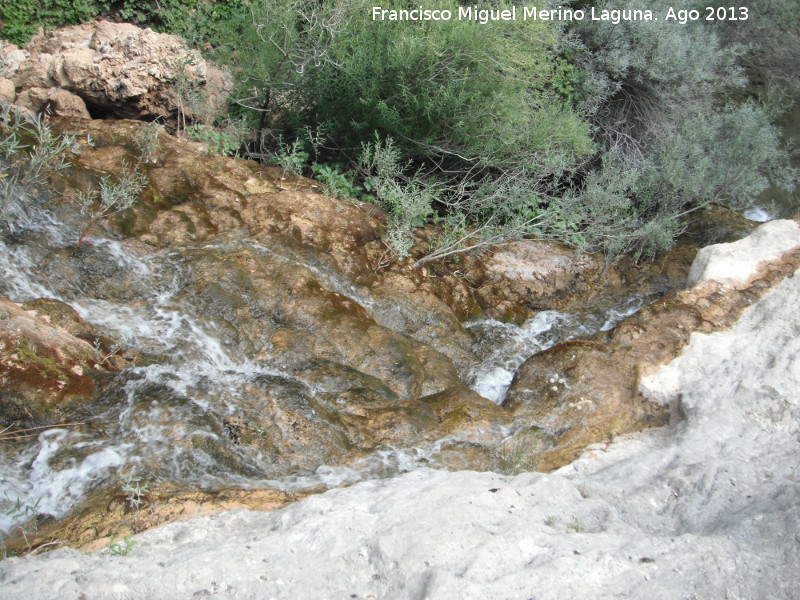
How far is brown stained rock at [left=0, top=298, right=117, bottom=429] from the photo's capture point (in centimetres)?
356

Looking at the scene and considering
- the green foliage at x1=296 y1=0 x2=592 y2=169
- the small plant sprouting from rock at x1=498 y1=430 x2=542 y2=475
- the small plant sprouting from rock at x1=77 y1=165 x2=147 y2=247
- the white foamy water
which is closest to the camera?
the small plant sprouting from rock at x1=498 y1=430 x2=542 y2=475

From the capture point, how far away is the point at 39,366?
3.74 metres

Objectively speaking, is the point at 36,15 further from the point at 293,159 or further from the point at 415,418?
the point at 415,418

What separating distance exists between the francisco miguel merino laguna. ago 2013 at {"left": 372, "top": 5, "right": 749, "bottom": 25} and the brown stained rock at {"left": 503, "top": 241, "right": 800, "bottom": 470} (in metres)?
3.04

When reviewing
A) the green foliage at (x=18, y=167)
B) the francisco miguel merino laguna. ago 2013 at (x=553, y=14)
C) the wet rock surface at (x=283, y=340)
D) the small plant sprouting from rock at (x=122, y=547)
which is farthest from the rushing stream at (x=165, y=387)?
the francisco miguel merino laguna. ago 2013 at (x=553, y=14)

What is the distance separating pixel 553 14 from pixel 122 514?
7298 mm

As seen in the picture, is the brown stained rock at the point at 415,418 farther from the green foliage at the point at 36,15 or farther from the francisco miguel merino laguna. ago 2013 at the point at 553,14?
the green foliage at the point at 36,15

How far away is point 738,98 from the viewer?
35.9 feet

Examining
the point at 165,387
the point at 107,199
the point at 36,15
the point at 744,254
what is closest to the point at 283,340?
the point at 165,387

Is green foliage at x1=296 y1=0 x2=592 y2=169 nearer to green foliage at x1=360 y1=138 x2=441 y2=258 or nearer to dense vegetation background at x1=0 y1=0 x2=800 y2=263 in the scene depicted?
dense vegetation background at x1=0 y1=0 x2=800 y2=263

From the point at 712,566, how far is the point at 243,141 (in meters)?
5.90

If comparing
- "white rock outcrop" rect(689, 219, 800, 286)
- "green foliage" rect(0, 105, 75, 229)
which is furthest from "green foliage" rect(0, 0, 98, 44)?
"white rock outcrop" rect(689, 219, 800, 286)

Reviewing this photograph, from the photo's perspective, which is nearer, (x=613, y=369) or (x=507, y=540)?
(x=507, y=540)

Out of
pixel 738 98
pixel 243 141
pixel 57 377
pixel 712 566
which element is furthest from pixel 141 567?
pixel 738 98
